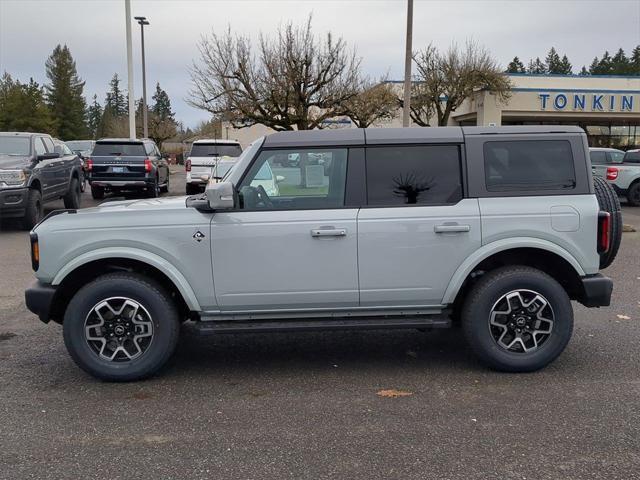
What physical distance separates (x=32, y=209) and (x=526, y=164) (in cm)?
1060

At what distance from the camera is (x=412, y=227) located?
464cm

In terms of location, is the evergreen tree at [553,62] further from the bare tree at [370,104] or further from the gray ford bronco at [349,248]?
the gray ford bronco at [349,248]

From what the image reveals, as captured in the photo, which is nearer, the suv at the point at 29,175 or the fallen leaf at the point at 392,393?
the fallen leaf at the point at 392,393

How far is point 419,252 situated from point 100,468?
2.62 m

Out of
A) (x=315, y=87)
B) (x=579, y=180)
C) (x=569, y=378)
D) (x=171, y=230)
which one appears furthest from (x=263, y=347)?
(x=315, y=87)

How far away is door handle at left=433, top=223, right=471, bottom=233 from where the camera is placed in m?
4.63

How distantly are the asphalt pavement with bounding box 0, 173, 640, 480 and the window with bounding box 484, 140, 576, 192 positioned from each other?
59.1 inches

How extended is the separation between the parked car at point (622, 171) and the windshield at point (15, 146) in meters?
15.0

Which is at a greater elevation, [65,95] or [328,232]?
[65,95]

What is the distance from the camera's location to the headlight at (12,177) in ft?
38.9

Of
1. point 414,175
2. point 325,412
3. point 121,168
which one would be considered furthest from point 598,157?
point 325,412

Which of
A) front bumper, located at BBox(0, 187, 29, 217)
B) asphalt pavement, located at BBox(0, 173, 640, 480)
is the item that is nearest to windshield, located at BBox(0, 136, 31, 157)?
front bumper, located at BBox(0, 187, 29, 217)

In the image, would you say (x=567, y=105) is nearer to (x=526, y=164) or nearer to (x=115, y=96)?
(x=526, y=164)

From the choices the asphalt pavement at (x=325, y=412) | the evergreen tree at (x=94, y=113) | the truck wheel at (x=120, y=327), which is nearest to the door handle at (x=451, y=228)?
the asphalt pavement at (x=325, y=412)
